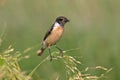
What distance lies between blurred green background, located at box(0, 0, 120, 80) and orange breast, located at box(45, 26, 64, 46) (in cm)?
119

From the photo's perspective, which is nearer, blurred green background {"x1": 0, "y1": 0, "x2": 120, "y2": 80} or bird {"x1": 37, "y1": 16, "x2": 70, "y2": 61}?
bird {"x1": 37, "y1": 16, "x2": 70, "y2": 61}

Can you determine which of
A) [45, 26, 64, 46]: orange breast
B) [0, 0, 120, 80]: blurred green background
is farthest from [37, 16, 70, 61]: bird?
[0, 0, 120, 80]: blurred green background

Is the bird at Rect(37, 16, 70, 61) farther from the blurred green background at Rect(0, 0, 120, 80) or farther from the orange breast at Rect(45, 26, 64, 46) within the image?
the blurred green background at Rect(0, 0, 120, 80)

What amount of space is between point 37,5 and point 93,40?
56.9 inches

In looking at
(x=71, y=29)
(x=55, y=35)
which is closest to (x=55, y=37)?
(x=55, y=35)

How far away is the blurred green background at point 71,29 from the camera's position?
584 centimetres

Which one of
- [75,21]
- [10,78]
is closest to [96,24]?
[75,21]

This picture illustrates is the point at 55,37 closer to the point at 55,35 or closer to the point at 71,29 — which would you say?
the point at 55,35

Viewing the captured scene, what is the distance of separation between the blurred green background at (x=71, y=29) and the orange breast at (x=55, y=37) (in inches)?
46.7

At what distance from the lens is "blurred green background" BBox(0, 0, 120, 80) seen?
584 cm

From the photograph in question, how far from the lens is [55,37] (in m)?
3.91

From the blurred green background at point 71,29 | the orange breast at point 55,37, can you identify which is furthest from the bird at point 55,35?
the blurred green background at point 71,29

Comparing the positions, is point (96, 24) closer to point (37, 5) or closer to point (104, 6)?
point (104, 6)

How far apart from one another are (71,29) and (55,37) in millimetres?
2927
